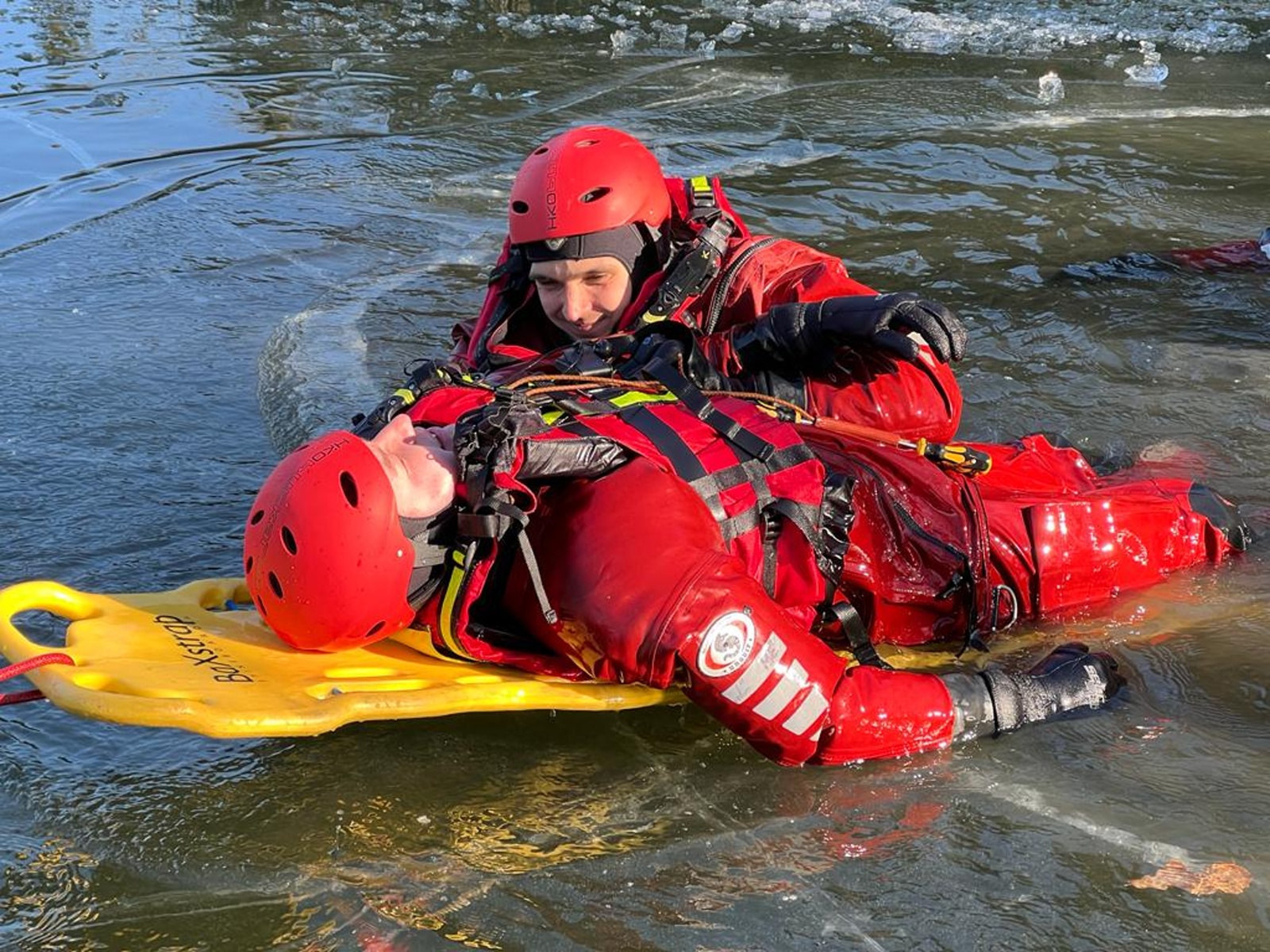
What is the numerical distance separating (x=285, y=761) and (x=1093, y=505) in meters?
2.57

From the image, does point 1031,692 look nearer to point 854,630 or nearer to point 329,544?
point 854,630

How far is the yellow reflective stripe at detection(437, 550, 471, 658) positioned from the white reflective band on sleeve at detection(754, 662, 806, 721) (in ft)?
2.56

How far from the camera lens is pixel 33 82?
11.5 metres

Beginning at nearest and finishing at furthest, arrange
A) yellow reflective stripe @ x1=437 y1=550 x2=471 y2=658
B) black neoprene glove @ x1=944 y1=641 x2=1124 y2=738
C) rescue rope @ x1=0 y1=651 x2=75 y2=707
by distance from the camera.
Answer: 1. rescue rope @ x1=0 y1=651 x2=75 y2=707
2. yellow reflective stripe @ x1=437 y1=550 x2=471 y2=658
3. black neoprene glove @ x1=944 y1=641 x2=1124 y2=738

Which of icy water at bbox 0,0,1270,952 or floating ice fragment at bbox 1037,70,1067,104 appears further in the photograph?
floating ice fragment at bbox 1037,70,1067,104

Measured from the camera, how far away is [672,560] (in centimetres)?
329

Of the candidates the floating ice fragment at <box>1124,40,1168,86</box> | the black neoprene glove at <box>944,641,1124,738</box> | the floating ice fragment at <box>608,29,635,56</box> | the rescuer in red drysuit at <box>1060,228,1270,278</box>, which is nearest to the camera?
the black neoprene glove at <box>944,641,1124,738</box>

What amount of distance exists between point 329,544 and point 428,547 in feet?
0.98

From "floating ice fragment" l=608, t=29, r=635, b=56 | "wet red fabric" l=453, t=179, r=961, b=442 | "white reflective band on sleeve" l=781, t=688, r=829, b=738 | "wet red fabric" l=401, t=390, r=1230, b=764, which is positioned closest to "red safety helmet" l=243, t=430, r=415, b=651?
"wet red fabric" l=401, t=390, r=1230, b=764

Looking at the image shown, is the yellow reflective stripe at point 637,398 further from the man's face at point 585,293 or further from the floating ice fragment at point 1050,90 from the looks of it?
the floating ice fragment at point 1050,90

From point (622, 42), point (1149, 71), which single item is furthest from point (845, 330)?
point (622, 42)

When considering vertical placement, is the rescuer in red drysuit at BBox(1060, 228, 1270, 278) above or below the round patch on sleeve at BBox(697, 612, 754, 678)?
above

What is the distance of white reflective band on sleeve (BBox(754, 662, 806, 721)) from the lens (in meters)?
→ 3.34

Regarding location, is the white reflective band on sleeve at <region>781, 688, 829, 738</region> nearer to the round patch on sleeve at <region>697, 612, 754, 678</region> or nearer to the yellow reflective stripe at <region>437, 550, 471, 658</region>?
the round patch on sleeve at <region>697, 612, 754, 678</region>
